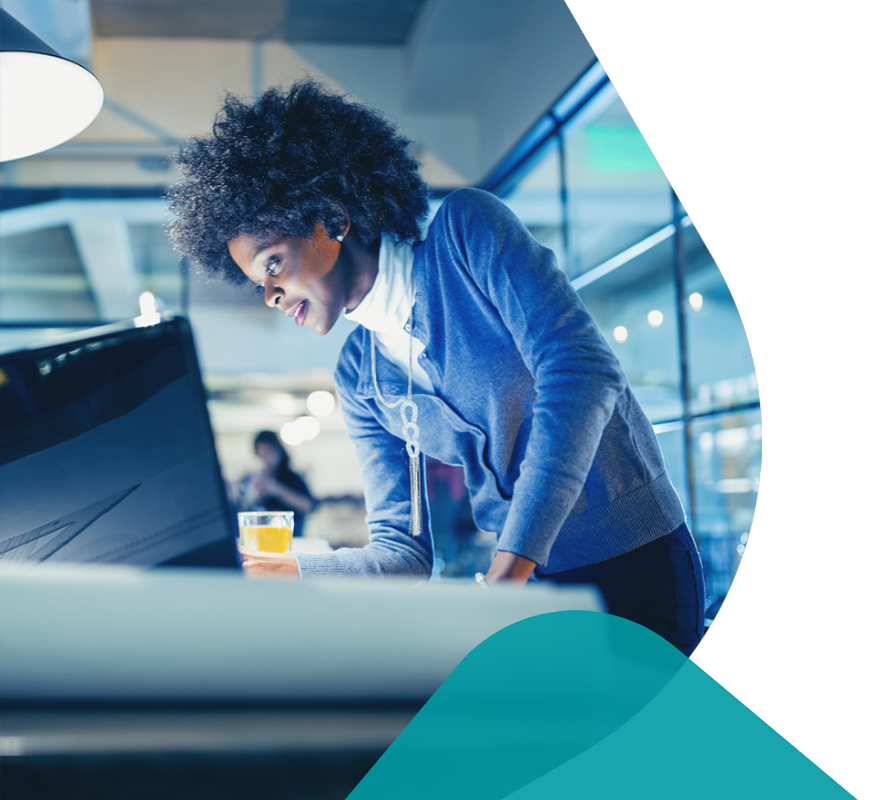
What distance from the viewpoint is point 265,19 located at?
1.53m

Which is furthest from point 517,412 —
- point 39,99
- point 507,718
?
point 39,99

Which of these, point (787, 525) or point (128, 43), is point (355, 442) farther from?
point (128, 43)

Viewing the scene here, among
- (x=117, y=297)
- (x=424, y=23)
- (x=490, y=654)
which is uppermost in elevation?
(x=424, y=23)

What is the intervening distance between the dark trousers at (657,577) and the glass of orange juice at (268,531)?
14.6 inches

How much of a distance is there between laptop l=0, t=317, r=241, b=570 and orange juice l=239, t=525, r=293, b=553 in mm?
481

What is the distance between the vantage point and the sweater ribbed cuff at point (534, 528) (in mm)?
575

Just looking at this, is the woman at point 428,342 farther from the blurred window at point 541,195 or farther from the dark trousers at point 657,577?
the blurred window at point 541,195

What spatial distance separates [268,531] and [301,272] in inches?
13.4

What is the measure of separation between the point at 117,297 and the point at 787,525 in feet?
16.2

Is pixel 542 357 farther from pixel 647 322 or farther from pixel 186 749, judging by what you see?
pixel 647 322

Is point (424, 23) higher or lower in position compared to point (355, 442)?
higher

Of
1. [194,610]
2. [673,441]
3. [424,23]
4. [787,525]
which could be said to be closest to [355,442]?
[787,525]

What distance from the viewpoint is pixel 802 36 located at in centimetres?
46

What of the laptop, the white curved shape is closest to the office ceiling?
the white curved shape
